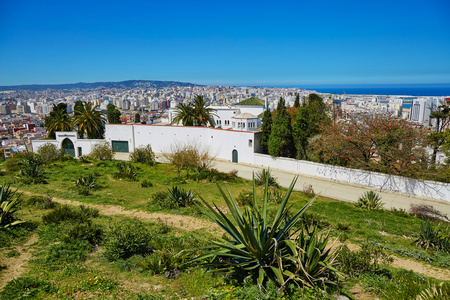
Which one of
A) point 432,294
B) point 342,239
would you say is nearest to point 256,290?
point 432,294

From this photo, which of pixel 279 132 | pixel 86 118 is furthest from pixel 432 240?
pixel 86 118

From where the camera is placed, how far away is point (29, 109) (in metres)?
130

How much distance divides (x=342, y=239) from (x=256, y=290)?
544cm

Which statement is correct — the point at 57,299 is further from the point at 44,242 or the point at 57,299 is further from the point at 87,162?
the point at 87,162

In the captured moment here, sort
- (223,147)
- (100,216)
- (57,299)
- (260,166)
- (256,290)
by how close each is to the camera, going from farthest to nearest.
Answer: (223,147)
(260,166)
(100,216)
(57,299)
(256,290)

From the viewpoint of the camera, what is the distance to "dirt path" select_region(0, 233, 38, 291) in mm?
5591

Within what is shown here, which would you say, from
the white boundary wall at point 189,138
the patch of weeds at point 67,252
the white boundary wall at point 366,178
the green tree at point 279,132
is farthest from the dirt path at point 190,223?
the white boundary wall at point 189,138

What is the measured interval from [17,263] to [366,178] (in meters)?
19.4

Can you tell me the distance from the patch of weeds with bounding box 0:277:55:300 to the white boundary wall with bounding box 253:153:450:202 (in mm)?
14636

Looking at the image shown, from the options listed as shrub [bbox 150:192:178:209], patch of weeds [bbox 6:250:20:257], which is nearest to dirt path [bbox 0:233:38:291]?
patch of weeds [bbox 6:250:20:257]

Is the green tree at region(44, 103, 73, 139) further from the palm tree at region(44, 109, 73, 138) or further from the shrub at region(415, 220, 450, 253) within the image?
the shrub at region(415, 220, 450, 253)

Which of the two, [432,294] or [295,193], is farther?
[295,193]

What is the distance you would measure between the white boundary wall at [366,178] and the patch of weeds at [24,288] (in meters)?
14.6

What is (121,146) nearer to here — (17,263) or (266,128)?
(266,128)
